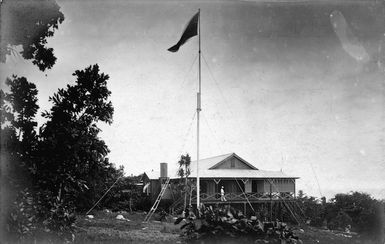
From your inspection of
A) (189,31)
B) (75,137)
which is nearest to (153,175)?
(189,31)

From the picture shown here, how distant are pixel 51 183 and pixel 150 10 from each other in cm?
580

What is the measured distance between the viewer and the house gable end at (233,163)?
28.0m

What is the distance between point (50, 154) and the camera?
7.78 meters

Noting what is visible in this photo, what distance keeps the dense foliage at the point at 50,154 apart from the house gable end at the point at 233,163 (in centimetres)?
2013

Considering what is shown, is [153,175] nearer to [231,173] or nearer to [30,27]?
[231,173]

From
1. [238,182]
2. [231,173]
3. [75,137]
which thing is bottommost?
[238,182]

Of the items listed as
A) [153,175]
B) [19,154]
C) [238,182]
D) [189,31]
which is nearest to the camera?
[19,154]

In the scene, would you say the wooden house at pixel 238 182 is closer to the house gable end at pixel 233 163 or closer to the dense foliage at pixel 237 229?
the house gable end at pixel 233 163

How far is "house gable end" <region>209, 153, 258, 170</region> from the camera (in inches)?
1103

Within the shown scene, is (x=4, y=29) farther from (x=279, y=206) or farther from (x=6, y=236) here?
(x=279, y=206)

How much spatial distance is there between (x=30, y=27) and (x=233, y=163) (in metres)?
22.9

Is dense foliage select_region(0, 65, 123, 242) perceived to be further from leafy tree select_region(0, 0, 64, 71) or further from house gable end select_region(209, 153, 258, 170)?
house gable end select_region(209, 153, 258, 170)

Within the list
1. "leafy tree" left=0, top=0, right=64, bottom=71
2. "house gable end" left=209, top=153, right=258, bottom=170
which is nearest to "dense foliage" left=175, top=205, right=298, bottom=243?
"leafy tree" left=0, top=0, right=64, bottom=71

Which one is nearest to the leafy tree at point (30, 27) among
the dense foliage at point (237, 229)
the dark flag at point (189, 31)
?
the dark flag at point (189, 31)
